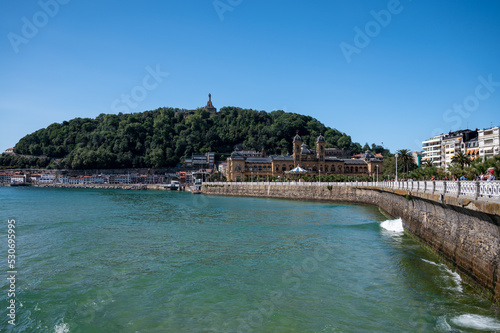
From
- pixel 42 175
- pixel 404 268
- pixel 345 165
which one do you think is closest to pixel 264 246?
pixel 404 268

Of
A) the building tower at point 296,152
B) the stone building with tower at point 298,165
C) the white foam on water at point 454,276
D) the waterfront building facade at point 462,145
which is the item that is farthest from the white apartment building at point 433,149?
the white foam on water at point 454,276

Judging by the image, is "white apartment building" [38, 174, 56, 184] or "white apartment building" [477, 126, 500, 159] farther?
"white apartment building" [38, 174, 56, 184]

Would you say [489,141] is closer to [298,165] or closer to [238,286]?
[298,165]

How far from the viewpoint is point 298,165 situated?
110625 millimetres

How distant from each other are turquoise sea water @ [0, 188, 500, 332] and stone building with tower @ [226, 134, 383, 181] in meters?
83.4

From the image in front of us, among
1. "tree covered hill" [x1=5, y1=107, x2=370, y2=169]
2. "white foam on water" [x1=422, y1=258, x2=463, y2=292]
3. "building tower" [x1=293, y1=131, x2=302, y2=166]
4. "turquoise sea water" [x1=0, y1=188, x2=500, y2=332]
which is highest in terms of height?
"tree covered hill" [x1=5, y1=107, x2=370, y2=169]

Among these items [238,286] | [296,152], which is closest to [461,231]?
[238,286]

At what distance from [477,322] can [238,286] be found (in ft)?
27.3

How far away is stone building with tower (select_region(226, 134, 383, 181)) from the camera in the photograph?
110562 millimetres

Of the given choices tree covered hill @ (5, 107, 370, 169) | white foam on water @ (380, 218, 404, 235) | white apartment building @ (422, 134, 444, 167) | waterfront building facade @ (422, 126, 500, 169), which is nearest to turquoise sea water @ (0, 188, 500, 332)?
white foam on water @ (380, 218, 404, 235)

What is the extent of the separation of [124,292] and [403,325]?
32.9 feet

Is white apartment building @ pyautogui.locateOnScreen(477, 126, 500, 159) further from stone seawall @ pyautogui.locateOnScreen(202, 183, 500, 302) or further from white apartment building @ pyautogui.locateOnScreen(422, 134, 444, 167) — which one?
stone seawall @ pyautogui.locateOnScreen(202, 183, 500, 302)

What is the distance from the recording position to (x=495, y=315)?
1203cm

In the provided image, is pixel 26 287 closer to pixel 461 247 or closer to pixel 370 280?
pixel 370 280
